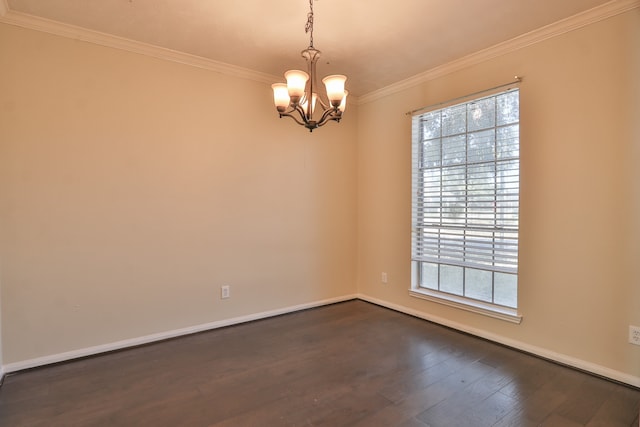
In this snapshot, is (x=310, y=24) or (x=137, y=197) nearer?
(x=310, y=24)

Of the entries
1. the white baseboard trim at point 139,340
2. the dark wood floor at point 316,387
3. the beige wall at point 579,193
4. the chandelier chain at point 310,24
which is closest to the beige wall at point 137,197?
the white baseboard trim at point 139,340

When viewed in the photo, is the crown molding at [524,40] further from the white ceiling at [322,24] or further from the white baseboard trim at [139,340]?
the white baseboard trim at [139,340]

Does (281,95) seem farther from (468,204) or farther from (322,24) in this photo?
(468,204)

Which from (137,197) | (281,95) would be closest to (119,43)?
(137,197)

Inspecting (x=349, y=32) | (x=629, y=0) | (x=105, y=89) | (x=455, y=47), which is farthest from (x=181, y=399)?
(x=629, y=0)

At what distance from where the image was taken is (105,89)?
8.71 ft

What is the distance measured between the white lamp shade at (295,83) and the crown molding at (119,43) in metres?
1.43

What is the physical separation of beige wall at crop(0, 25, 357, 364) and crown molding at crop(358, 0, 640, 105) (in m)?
1.16

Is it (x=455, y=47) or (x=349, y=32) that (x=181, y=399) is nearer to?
(x=349, y=32)

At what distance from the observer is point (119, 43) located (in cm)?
268

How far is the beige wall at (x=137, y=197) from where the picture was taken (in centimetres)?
240

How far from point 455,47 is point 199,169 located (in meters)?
2.51

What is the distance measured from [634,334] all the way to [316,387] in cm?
210

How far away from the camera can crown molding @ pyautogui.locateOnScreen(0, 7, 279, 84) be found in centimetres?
233
